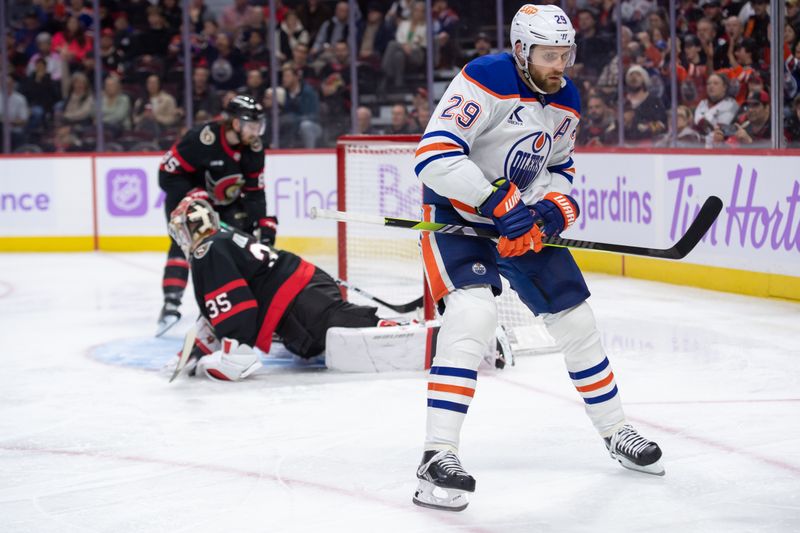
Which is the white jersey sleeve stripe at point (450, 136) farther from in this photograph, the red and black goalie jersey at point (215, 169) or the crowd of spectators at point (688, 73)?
the crowd of spectators at point (688, 73)

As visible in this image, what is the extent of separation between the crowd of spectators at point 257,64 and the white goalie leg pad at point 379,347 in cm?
341

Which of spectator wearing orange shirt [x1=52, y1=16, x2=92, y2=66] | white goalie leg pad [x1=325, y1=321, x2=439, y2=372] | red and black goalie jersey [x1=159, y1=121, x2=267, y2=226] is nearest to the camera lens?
white goalie leg pad [x1=325, y1=321, x2=439, y2=372]

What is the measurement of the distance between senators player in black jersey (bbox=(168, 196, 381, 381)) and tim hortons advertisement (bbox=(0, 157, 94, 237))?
483cm

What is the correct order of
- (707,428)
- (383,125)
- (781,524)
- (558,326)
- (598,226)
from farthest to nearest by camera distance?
(383,125)
(598,226)
(707,428)
(558,326)
(781,524)

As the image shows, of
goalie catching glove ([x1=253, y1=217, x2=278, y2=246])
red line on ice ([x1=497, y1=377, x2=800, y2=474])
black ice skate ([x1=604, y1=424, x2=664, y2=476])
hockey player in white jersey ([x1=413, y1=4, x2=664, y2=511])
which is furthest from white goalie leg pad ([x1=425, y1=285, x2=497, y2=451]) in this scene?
goalie catching glove ([x1=253, y1=217, x2=278, y2=246])

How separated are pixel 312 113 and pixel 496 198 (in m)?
6.20

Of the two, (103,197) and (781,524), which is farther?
(103,197)

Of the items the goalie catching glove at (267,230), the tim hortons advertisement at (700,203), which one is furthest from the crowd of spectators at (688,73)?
the goalie catching glove at (267,230)

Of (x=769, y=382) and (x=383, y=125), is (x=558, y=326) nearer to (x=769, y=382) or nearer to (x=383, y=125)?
(x=769, y=382)

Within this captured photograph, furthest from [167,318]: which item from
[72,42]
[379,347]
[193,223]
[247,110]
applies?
[72,42]

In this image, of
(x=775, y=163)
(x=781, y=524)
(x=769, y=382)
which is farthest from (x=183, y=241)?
(x=775, y=163)

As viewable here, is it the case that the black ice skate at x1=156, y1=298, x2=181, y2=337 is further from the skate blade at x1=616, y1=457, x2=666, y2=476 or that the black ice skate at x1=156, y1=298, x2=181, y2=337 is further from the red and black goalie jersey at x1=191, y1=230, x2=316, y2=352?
the skate blade at x1=616, y1=457, x2=666, y2=476

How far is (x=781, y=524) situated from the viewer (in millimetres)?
2234

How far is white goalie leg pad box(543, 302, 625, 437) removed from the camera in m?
2.59
